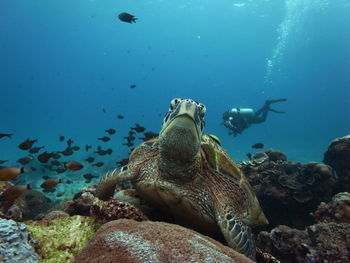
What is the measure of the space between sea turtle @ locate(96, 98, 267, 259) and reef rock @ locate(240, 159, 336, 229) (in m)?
2.47

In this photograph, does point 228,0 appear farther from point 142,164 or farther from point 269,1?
point 142,164

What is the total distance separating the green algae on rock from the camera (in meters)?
1.91

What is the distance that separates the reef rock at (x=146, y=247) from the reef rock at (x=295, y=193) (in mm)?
4761

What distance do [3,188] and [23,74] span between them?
140 metres

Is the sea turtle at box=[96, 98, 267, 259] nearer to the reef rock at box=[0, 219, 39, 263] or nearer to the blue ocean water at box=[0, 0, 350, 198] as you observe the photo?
the reef rock at box=[0, 219, 39, 263]

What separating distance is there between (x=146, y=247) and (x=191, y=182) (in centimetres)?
184

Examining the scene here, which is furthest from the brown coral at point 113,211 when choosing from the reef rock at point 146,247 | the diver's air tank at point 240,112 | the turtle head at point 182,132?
the diver's air tank at point 240,112

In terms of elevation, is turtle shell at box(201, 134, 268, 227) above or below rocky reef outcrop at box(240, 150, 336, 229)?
below

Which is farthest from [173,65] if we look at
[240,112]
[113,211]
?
[113,211]

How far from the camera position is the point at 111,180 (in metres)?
3.86

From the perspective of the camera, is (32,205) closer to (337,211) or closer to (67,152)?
(67,152)

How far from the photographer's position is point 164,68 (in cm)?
13725

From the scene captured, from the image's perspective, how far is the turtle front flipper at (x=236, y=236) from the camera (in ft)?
9.91

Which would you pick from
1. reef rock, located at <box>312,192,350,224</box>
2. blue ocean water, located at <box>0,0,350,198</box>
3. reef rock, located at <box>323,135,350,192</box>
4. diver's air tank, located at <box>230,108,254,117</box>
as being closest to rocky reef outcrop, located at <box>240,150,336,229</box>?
reef rock, located at <box>323,135,350,192</box>
